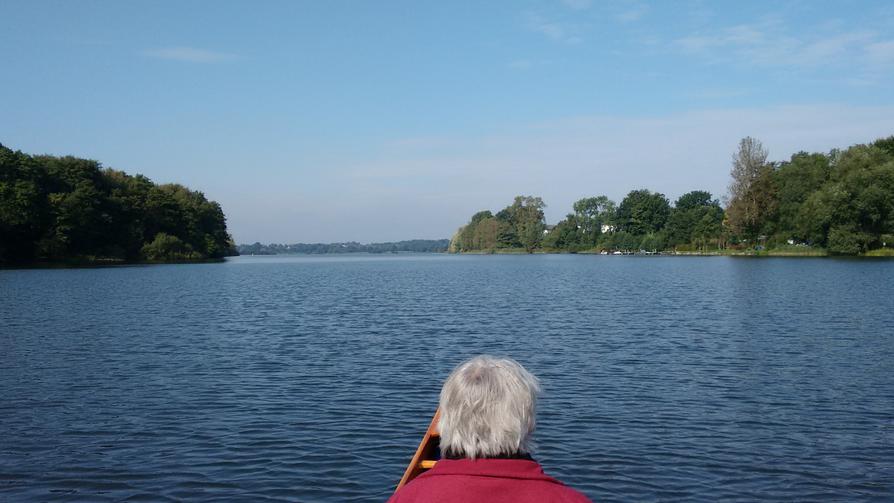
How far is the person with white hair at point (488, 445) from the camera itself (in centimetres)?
284

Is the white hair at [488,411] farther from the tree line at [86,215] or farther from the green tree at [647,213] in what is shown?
the green tree at [647,213]

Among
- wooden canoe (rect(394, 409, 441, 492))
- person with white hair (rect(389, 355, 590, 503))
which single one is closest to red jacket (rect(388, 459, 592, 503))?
person with white hair (rect(389, 355, 590, 503))

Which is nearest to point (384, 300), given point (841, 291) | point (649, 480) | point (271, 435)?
point (841, 291)

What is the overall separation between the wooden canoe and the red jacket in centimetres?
318

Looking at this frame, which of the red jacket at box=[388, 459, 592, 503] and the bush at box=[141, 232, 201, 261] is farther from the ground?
the bush at box=[141, 232, 201, 261]

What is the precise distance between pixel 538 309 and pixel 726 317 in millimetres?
8773

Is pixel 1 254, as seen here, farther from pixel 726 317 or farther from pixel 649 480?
pixel 649 480

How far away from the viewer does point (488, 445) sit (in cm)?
312

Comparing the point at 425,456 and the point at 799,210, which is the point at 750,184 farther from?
the point at 425,456

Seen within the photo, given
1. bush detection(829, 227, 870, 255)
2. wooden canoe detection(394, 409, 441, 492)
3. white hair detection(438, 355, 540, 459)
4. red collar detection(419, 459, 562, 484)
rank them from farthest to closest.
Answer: bush detection(829, 227, 870, 255) < wooden canoe detection(394, 409, 441, 492) < white hair detection(438, 355, 540, 459) < red collar detection(419, 459, 562, 484)

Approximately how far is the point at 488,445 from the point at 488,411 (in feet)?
0.48

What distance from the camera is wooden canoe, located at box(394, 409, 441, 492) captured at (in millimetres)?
6278

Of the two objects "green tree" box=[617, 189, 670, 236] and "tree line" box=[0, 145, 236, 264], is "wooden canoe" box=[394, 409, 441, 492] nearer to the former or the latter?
"tree line" box=[0, 145, 236, 264]

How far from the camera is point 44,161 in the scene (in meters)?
90.8
